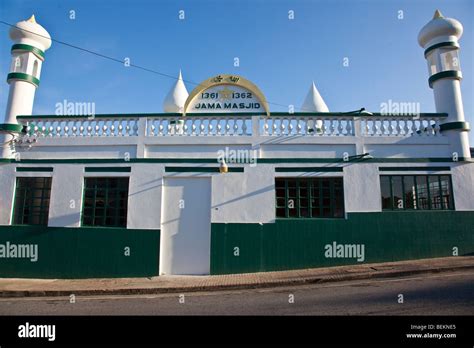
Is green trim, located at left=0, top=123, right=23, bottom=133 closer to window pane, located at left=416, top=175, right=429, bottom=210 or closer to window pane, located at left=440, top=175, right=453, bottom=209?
window pane, located at left=416, top=175, right=429, bottom=210

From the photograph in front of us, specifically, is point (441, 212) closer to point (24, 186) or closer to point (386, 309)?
point (386, 309)

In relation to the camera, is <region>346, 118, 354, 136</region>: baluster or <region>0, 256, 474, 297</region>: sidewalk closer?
<region>0, 256, 474, 297</region>: sidewalk

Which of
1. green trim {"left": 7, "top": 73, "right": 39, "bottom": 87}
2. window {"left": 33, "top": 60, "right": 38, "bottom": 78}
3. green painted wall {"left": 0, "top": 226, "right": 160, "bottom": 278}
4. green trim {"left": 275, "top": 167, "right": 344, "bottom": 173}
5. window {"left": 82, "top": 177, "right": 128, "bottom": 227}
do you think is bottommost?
green painted wall {"left": 0, "top": 226, "right": 160, "bottom": 278}

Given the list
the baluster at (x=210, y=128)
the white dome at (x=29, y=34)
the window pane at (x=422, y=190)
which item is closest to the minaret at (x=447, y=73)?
the window pane at (x=422, y=190)

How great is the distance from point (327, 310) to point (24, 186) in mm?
10649

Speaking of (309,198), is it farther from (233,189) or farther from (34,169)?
(34,169)

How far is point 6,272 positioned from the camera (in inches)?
438

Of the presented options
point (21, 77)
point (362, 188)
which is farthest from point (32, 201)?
point (362, 188)

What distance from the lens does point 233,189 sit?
10977mm

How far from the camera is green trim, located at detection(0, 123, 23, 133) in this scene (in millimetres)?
11898

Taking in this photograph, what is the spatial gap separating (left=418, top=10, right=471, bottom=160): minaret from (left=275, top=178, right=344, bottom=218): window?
4234 mm

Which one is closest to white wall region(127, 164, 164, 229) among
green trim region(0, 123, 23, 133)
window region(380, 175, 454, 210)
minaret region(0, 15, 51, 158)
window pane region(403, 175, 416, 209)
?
green trim region(0, 123, 23, 133)

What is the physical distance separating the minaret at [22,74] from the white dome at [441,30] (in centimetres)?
1417

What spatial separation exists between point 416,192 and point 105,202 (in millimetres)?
10204
